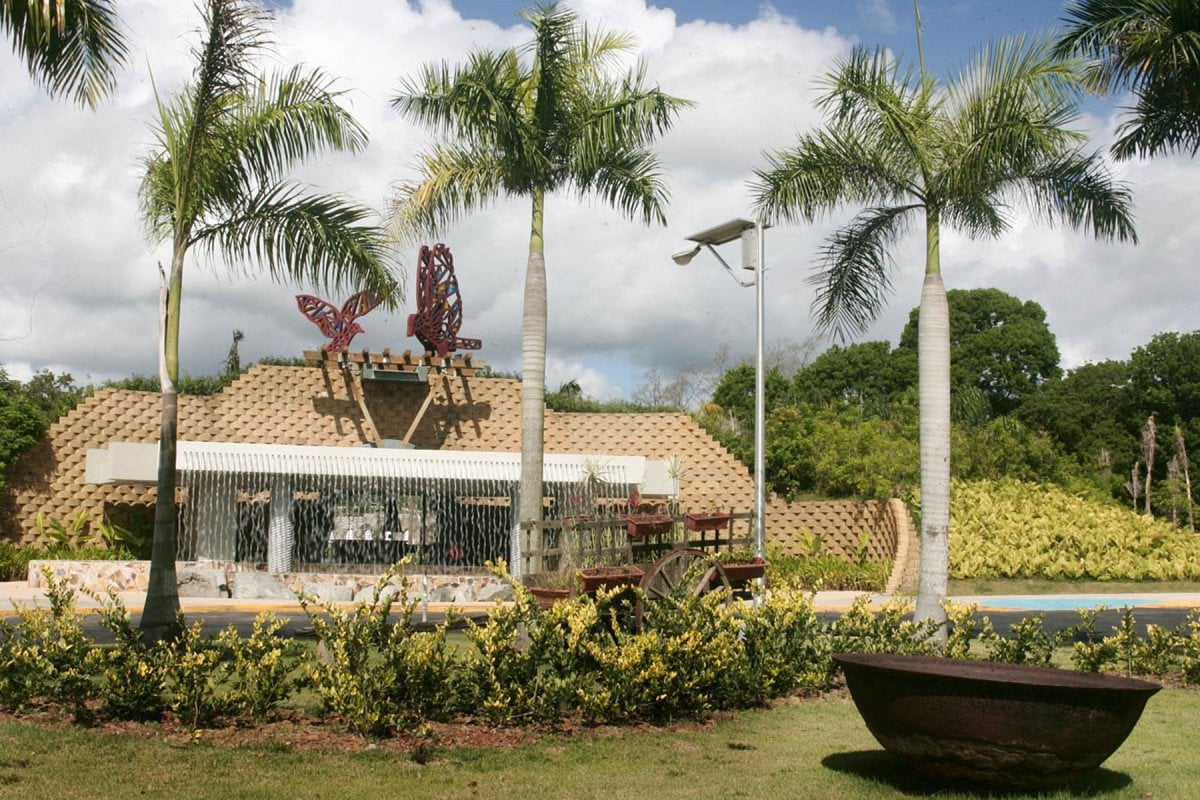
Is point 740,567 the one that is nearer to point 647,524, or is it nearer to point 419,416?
point 647,524

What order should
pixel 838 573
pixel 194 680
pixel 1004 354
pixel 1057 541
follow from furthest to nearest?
pixel 1004 354, pixel 1057 541, pixel 838 573, pixel 194 680

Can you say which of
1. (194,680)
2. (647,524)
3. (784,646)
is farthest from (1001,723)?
(647,524)

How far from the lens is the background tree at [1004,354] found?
153ft

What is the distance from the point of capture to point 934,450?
11352 mm

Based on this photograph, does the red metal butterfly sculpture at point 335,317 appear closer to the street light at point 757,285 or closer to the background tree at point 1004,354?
the street light at point 757,285

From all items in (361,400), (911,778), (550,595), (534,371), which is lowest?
(911,778)

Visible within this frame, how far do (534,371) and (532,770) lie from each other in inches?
286

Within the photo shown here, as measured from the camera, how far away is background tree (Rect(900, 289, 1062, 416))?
4662cm

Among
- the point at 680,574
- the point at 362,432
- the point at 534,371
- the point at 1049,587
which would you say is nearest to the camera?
the point at 680,574

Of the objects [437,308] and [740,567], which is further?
[437,308]

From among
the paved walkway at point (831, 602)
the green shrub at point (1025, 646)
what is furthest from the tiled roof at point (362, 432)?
the green shrub at point (1025, 646)

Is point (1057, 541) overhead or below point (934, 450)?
below

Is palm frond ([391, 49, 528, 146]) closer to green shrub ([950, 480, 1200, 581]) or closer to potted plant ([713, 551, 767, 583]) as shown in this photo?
potted plant ([713, 551, 767, 583])

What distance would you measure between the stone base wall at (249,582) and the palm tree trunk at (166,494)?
913 cm
